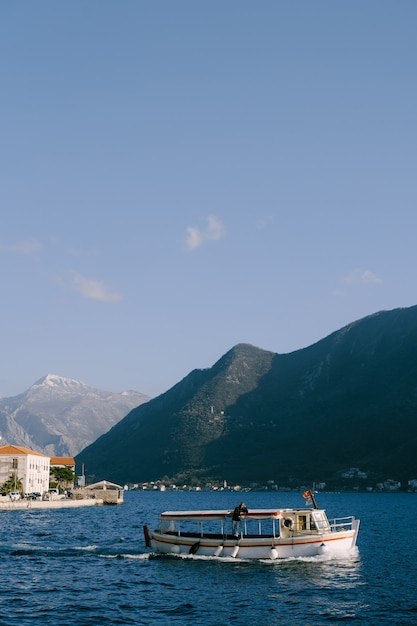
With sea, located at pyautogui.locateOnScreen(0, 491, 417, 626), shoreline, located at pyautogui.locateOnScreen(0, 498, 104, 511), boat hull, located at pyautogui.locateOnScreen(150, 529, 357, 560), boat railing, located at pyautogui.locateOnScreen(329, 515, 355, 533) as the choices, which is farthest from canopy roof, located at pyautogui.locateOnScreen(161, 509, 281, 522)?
shoreline, located at pyautogui.locateOnScreen(0, 498, 104, 511)

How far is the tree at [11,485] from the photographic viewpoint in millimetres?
171125

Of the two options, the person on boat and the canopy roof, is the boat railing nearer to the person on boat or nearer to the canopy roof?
the canopy roof

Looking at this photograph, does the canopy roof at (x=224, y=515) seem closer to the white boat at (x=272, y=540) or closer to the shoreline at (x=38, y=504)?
the white boat at (x=272, y=540)

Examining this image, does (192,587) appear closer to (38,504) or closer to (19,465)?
(38,504)

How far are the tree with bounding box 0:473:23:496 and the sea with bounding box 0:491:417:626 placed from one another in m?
87.9

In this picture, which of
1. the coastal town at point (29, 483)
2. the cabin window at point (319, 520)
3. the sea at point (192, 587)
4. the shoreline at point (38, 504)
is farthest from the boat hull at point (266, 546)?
the coastal town at point (29, 483)

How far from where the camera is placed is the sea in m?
47.4

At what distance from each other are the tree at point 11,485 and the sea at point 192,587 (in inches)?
3462

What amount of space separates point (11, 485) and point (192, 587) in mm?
125608

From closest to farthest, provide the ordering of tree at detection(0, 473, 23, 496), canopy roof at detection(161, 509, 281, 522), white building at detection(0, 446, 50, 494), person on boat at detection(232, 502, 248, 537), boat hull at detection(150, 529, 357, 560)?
boat hull at detection(150, 529, 357, 560) < person on boat at detection(232, 502, 248, 537) < canopy roof at detection(161, 509, 281, 522) < tree at detection(0, 473, 23, 496) < white building at detection(0, 446, 50, 494)

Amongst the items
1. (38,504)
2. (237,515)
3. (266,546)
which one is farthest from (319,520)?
(38,504)

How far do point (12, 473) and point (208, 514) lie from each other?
118 metres

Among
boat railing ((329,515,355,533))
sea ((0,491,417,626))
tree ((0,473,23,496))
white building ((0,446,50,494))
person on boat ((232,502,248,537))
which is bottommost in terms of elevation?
sea ((0,491,417,626))

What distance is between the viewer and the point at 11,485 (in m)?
172
